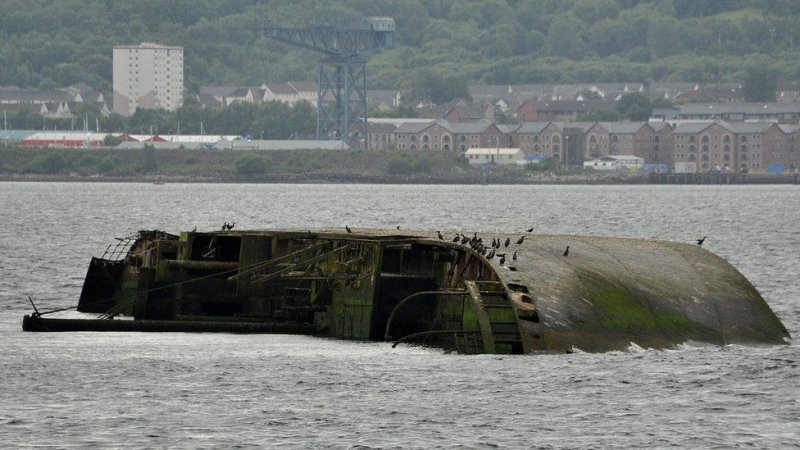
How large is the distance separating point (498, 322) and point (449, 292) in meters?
1.80

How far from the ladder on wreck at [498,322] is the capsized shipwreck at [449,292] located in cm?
3

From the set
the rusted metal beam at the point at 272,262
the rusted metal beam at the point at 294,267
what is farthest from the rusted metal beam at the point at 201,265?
the rusted metal beam at the point at 294,267

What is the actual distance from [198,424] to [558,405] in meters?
7.57

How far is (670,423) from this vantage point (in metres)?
38.9

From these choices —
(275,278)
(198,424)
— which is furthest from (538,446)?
(275,278)

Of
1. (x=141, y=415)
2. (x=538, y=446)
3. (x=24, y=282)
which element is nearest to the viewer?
(x=538, y=446)

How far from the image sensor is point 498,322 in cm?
4553

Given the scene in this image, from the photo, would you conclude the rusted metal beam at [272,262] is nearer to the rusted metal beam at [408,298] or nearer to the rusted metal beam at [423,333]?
the rusted metal beam at [408,298]

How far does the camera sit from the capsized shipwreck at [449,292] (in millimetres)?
46375

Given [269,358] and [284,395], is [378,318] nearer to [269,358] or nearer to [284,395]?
[269,358]

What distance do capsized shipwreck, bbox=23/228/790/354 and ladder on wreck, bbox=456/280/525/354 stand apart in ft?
0.11

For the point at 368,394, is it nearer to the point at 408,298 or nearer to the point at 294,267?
the point at 408,298

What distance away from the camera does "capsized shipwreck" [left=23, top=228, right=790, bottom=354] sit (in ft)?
152

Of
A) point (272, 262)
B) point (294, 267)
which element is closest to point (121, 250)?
point (272, 262)
